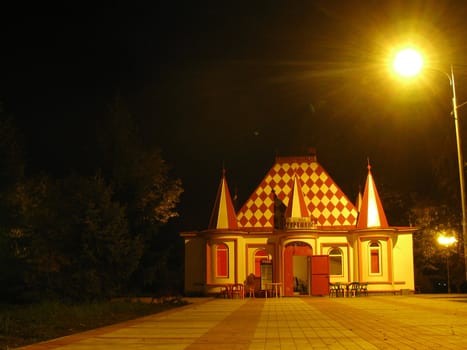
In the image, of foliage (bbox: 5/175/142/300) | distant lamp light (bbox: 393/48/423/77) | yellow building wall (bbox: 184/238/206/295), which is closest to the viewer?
distant lamp light (bbox: 393/48/423/77)

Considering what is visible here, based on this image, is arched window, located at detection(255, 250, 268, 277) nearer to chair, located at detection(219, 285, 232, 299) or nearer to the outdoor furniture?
the outdoor furniture

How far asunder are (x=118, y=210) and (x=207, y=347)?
480 inches

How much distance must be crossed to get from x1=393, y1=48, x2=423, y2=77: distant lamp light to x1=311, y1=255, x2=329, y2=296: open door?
13.5 meters

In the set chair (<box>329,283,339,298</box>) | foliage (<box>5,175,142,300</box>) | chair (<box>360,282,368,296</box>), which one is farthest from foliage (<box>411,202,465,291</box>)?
foliage (<box>5,175,142,300</box>)

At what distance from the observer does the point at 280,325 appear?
13.8 metres

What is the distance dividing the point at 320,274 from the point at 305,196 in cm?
548

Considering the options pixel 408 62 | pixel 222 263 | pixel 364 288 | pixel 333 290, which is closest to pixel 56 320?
pixel 408 62

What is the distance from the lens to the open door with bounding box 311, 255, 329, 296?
30.6 metres

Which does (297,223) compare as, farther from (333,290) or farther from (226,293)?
(226,293)

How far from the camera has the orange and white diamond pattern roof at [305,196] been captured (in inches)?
1340

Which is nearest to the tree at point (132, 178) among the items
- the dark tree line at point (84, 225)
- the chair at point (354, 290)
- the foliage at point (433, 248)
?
the dark tree line at point (84, 225)

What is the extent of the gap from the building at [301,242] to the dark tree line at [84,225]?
3308 millimetres

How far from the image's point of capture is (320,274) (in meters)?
30.6

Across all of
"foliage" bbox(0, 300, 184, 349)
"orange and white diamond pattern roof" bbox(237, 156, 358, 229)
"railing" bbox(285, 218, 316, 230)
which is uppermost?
"orange and white diamond pattern roof" bbox(237, 156, 358, 229)
